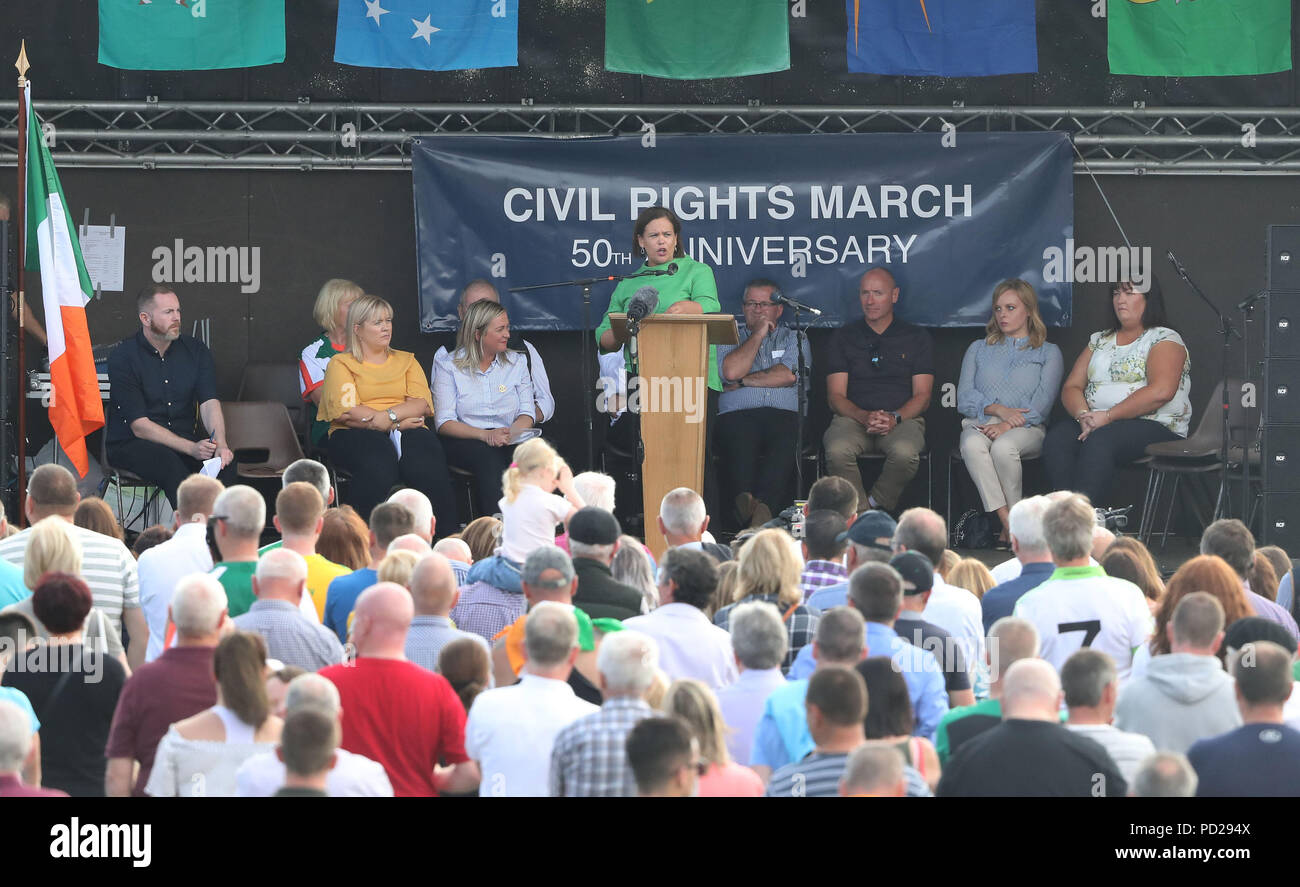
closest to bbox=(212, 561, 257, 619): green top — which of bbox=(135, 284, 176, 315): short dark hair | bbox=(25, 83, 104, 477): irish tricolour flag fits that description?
bbox=(25, 83, 104, 477): irish tricolour flag

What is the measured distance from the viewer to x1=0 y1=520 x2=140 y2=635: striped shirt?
5.70 meters

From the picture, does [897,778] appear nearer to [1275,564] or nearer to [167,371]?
[1275,564]

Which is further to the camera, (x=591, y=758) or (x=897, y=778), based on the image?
(x=591, y=758)

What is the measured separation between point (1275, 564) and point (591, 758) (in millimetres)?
3577

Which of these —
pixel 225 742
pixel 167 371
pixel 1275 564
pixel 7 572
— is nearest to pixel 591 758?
pixel 225 742

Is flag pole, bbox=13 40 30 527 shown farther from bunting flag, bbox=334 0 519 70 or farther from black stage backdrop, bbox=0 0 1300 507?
black stage backdrop, bbox=0 0 1300 507

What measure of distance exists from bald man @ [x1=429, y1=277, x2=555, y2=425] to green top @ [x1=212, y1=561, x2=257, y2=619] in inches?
187

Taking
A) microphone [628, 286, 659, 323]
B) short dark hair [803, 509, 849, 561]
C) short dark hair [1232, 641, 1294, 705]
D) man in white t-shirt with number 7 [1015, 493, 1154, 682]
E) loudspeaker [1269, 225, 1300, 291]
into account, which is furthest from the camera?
loudspeaker [1269, 225, 1300, 291]

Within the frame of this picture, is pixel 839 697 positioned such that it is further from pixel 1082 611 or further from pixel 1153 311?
pixel 1153 311

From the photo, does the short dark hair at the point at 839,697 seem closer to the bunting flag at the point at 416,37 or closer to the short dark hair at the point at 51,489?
the short dark hair at the point at 51,489

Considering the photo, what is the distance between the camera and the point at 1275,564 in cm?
633

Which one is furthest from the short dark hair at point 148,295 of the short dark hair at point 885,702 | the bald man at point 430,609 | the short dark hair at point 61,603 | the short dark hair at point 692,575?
the short dark hair at point 885,702

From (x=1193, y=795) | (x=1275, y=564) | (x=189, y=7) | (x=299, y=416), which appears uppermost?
(x=189, y=7)

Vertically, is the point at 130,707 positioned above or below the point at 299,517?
below
